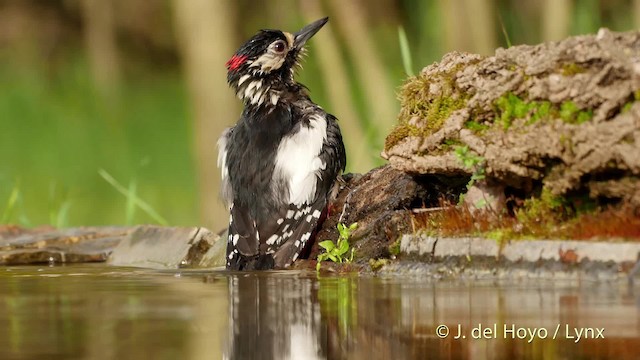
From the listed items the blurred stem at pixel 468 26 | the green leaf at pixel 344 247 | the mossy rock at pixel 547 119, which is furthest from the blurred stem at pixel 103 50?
the mossy rock at pixel 547 119

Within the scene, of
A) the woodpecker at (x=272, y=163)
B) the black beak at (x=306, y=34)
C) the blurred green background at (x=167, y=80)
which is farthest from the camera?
the blurred green background at (x=167, y=80)

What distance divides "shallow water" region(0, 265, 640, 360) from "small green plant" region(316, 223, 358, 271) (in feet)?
Result: 2.35

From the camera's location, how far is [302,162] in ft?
25.5

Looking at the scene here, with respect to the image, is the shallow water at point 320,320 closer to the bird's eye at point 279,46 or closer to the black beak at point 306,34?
the bird's eye at point 279,46

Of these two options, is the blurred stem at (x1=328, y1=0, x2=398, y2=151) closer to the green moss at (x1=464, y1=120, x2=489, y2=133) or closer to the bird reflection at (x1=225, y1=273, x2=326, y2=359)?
the green moss at (x1=464, y1=120, x2=489, y2=133)

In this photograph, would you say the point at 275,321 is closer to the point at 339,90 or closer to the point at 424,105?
the point at 424,105

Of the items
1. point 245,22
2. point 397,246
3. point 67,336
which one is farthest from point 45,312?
point 245,22

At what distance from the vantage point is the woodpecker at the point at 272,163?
302 inches

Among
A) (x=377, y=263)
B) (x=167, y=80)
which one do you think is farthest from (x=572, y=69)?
(x=167, y=80)

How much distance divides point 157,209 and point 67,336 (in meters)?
9.91

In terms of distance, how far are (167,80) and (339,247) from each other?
574 inches

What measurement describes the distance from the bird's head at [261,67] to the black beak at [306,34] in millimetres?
98

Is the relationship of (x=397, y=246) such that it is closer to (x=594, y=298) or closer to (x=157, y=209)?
(x=594, y=298)

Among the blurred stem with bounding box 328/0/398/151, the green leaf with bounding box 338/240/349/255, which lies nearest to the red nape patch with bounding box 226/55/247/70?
the green leaf with bounding box 338/240/349/255
